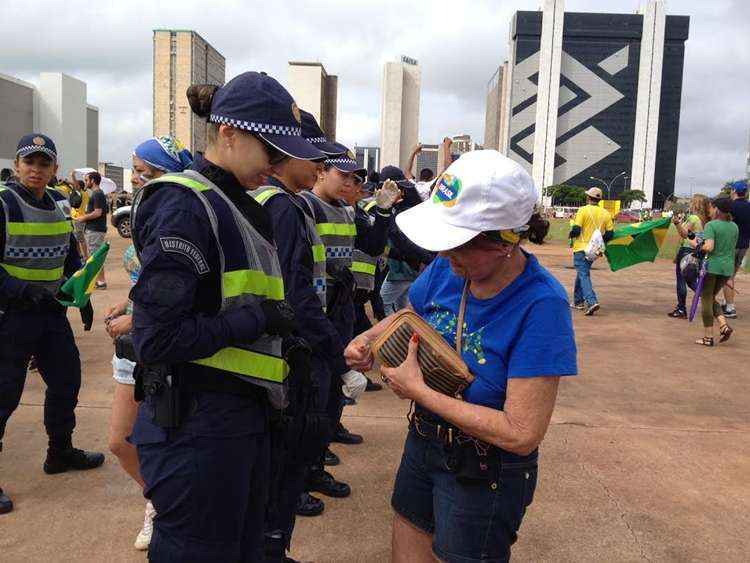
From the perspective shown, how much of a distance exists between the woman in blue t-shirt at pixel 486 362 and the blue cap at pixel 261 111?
468 millimetres

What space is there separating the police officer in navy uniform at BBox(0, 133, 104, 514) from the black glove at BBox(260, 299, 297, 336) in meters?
2.23

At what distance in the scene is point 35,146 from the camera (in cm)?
385

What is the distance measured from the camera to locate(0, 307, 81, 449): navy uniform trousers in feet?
11.9

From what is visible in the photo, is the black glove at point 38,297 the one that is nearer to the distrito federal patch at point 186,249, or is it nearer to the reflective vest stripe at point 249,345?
the reflective vest stripe at point 249,345

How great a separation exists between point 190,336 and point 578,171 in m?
127

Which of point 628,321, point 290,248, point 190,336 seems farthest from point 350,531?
point 628,321

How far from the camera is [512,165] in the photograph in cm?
177

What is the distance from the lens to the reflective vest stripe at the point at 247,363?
6.37ft

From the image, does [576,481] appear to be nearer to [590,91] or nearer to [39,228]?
[39,228]

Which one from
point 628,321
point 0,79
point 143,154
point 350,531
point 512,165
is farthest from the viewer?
point 0,79

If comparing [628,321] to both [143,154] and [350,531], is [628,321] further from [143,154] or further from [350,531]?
[143,154]

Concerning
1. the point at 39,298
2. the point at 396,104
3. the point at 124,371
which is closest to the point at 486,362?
the point at 124,371

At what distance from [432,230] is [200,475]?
97 centimetres

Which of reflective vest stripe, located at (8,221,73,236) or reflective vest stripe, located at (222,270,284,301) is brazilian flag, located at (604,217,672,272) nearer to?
reflective vest stripe, located at (8,221,73,236)
